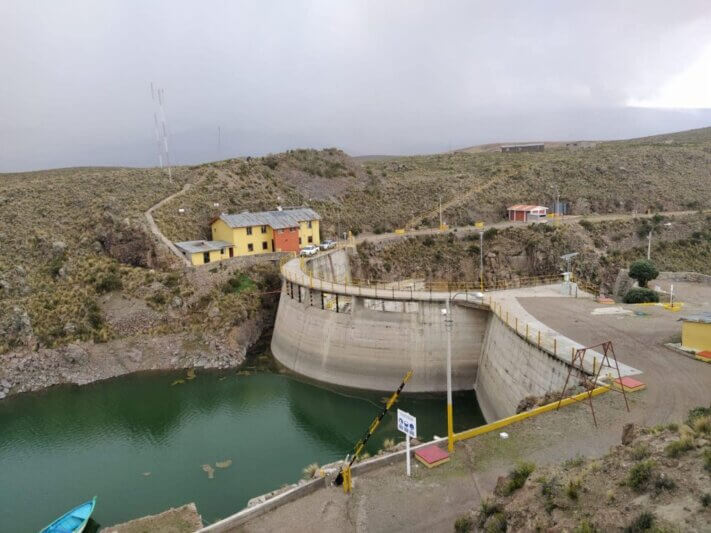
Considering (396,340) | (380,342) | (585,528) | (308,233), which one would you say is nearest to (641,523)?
(585,528)

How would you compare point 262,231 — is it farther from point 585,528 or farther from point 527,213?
point 585,528

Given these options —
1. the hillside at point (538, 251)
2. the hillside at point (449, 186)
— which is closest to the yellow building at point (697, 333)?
the hillside at point (538, 251)

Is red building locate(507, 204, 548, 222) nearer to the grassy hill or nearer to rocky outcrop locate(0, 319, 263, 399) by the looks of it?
the grassy hill

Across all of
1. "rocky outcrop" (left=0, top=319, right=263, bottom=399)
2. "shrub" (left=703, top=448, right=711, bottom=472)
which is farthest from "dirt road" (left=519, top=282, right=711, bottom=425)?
"rocky outcrop" (left=0, top=319, right=263, bottom=399)

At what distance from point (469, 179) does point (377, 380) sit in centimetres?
5879

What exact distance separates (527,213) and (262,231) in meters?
39.5

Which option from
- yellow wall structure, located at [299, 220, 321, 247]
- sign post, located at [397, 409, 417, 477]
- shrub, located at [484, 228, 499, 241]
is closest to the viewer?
sign post, located at [397, 409, 417, 477]

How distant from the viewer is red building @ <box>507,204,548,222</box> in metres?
72.6

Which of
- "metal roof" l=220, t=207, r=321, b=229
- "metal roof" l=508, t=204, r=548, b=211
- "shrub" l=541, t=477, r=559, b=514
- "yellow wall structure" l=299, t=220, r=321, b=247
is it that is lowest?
"shrub" l=541, t=477, r=559, b=514

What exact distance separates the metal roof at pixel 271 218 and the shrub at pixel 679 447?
47267 millimetres

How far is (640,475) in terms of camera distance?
A: 36.4ft

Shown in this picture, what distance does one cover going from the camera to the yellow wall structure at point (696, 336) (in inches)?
965

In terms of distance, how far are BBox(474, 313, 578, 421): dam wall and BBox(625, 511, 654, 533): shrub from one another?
585 inches

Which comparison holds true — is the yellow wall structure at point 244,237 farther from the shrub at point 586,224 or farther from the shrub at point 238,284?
the shrub at point 586,224
